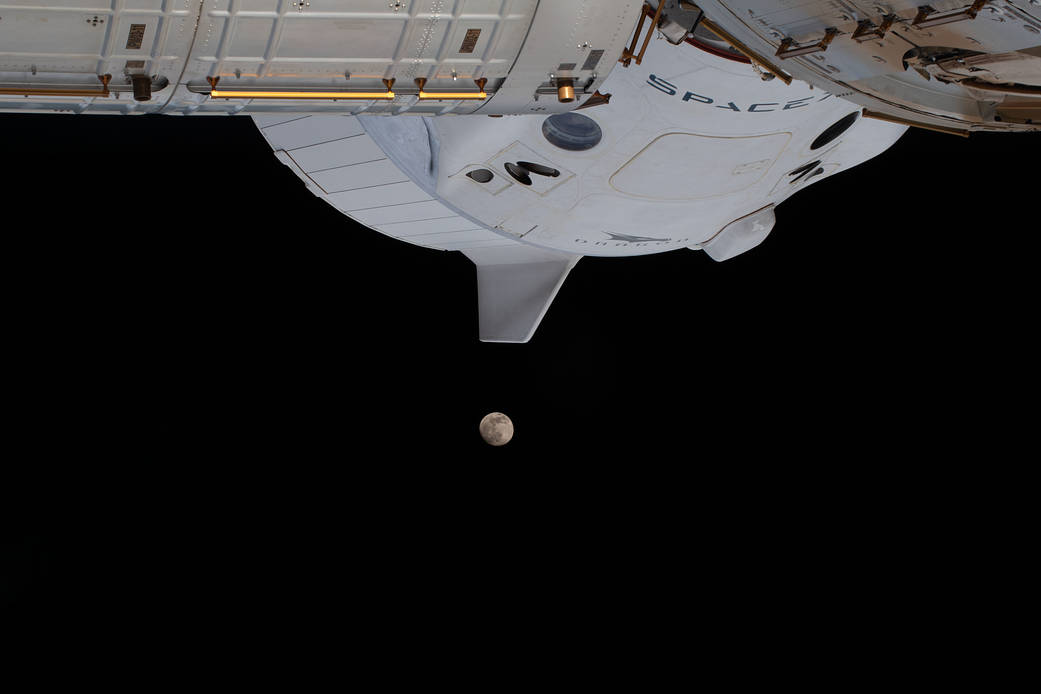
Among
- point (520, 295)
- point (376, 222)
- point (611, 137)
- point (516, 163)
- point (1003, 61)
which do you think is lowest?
point (520, 295)

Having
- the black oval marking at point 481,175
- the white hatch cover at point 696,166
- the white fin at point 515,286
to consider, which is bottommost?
the white fin at point 515,286

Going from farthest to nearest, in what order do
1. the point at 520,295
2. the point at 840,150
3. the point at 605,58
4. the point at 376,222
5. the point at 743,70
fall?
the point at 520,295 < the point at 376,222 < the point at 840,150 < the point at 743,70 < the point at 605,58

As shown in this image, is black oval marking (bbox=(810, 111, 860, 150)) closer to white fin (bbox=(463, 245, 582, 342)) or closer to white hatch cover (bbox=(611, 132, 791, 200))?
white hatch cover (bbox=(611, 132, 791, 200))

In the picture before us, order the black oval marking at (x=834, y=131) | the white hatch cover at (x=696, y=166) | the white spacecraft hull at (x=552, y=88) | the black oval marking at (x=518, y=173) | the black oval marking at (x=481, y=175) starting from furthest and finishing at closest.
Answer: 1. the black oval marking at (x=834, y=131)
2. the black oval marking at (x=481, y=175)
3. the black oval marking at (x=518, y=173)
4. the white hatch cover at (x=696, y=166)
5. the white spacecraft hull at (x=552, y=88)

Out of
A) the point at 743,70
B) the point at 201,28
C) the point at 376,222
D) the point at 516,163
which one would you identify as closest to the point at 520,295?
the point at 376,222

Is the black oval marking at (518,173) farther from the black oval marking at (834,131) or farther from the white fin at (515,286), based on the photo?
the black oval marking at (834,131)

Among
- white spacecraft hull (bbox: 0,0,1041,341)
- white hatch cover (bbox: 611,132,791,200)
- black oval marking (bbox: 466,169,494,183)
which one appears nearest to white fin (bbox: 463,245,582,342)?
white spacecraft hull (bbox: 0,0,1041,341)

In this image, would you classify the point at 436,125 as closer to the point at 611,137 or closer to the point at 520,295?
the point at 611,137

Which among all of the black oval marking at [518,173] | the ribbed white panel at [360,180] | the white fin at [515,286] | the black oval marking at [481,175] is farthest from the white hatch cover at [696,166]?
the white fin at [515,286]
